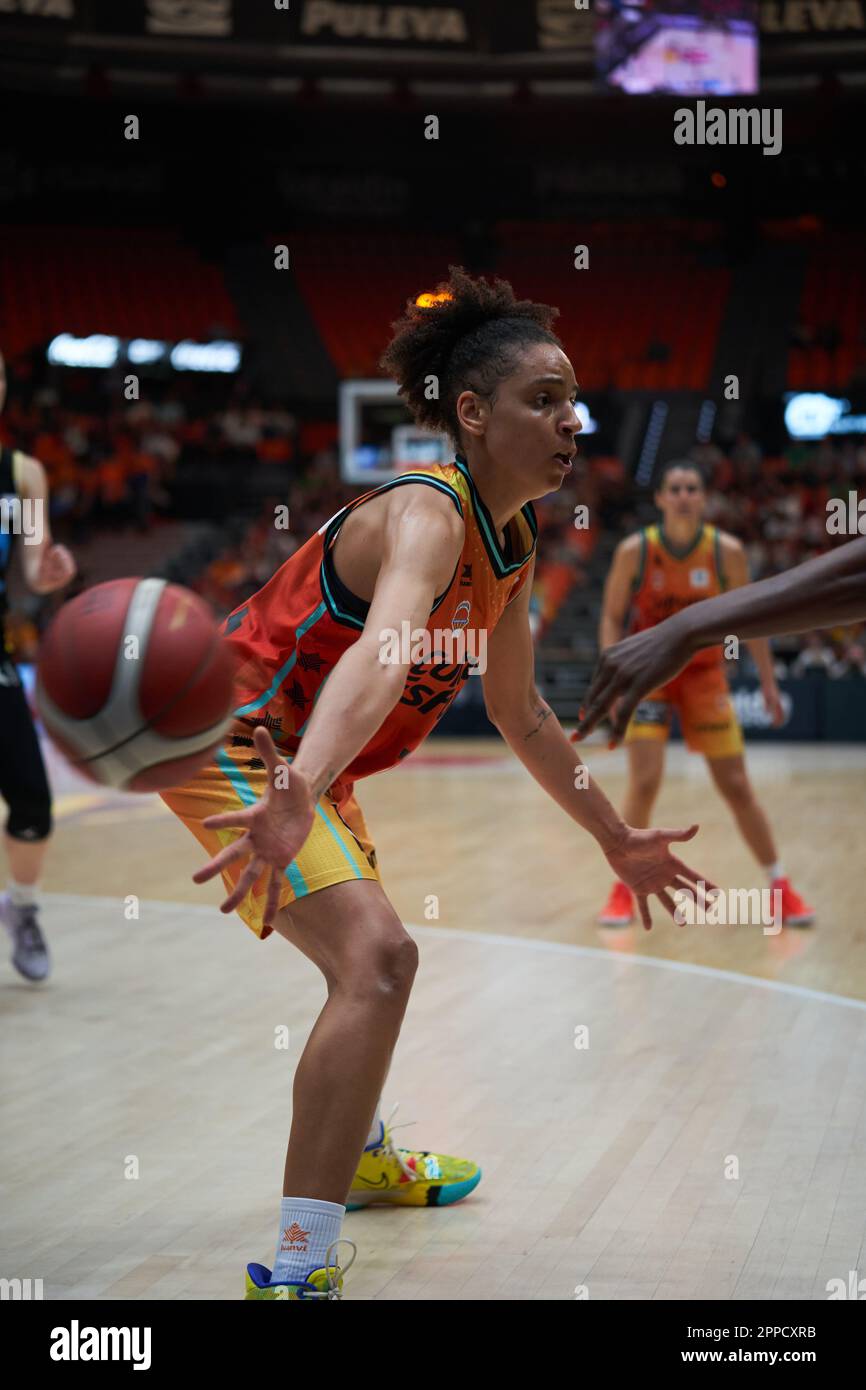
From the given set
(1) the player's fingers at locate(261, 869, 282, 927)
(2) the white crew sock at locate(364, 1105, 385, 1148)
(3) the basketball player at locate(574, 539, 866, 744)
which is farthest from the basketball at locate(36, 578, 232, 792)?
(2) the white crew sock at locate(364, 1105, 385, 1148)

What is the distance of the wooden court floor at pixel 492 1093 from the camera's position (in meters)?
3.13

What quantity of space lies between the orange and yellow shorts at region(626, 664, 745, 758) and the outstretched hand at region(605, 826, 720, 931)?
132 inches

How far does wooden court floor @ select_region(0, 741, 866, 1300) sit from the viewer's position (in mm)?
3133

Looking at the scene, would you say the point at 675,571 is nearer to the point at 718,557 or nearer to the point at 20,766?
the point at 718,557

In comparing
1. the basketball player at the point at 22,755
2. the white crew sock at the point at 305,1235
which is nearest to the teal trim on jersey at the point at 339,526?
the white crew sock at the point at 305,1235

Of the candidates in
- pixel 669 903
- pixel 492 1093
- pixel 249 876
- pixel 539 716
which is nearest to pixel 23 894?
pixel 492 1093

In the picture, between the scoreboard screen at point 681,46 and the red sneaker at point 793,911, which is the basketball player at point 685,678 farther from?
the scoreboard screen at point 681,46

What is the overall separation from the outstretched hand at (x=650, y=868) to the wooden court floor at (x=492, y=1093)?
2.41 feet

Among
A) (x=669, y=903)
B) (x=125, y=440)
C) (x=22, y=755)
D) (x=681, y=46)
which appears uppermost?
(x=681, y=46)

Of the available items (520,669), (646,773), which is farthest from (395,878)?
(520,669)

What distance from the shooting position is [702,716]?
21.8 ft

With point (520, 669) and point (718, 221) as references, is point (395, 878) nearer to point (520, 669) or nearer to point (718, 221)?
point (520, 669)

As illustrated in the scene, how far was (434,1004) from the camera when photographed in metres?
5.40

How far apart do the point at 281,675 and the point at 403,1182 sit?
1.29 m
